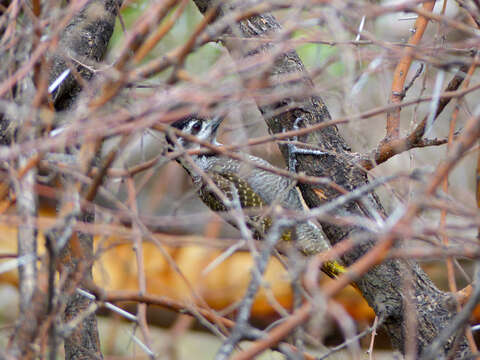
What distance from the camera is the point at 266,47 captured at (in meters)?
2.50

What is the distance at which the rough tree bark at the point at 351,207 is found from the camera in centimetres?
233

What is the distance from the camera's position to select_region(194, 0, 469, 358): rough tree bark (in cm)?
233

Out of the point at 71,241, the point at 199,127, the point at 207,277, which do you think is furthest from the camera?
the point at 207,277

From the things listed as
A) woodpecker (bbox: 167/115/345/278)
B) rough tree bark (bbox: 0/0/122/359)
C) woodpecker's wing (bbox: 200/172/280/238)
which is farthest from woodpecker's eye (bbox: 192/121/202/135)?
rough tree bark (bbox: 0/0/122/359)

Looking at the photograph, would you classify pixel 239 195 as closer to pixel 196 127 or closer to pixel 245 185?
pixel 245 185

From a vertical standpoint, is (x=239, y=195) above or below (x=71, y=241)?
above

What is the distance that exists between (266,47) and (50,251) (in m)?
1.58

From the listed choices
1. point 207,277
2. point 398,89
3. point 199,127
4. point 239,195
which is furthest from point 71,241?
point 207,277

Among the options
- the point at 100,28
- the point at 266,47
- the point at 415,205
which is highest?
the point at 100,28

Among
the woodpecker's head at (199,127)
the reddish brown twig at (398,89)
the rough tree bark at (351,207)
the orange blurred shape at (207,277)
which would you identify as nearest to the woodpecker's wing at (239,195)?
the woodpecker's head at (199,127)

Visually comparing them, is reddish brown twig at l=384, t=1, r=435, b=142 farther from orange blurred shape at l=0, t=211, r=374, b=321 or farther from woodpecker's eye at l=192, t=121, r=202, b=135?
orange blurred shape at l=0, t=211, r=374, b=321

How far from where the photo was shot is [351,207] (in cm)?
246

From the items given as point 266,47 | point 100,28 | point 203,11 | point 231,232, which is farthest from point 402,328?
point 231,232

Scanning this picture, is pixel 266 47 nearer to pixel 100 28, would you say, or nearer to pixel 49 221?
pixel 100 28
